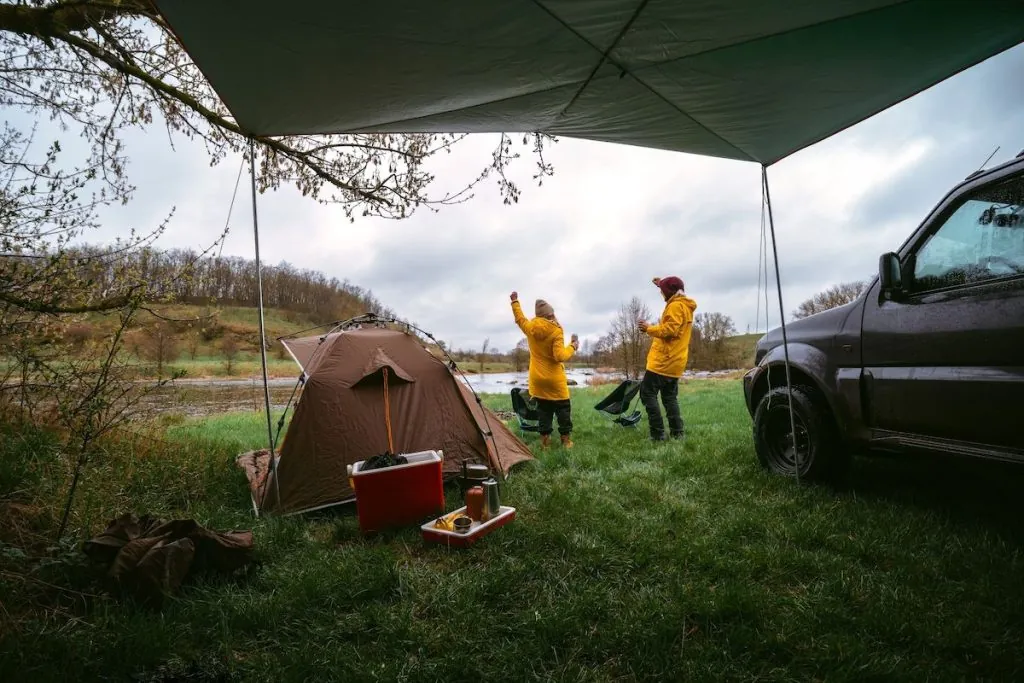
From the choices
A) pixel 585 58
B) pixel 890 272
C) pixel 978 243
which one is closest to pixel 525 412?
pixel 890 272

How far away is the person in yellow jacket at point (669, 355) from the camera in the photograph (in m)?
6.00

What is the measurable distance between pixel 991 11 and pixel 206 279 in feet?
18.1

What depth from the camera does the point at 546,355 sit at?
20.6ft

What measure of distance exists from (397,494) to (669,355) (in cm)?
384

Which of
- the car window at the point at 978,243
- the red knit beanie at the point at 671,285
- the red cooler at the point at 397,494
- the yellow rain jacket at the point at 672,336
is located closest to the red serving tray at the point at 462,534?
the red cooler at the point at 397,494

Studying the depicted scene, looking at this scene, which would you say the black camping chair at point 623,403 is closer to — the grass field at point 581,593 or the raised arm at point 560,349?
the raised arm at point 560,349

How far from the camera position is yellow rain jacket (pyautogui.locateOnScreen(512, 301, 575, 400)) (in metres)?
6.17

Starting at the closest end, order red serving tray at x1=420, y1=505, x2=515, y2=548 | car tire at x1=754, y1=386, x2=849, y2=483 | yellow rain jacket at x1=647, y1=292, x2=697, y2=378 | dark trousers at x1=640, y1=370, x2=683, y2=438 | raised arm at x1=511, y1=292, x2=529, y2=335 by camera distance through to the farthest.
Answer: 1. red serving tray at x1=420, y1=505, x2=515, y2=548
2. car tire at x1=754, y1=386, x2=849, y2=483
3. yellow rain jacket at x1=647, y1=292, x2=697, y2=378
4. dark trousers at x1=640, y1=370, x2=683, y2=438
5. raised arm at x1=511, y1=292, x2=529, y2=335

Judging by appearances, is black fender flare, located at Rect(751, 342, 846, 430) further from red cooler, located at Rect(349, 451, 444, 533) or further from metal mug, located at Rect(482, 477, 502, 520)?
red cooler, located at Rect(349, 451, 444, 533)

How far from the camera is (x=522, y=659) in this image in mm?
2096

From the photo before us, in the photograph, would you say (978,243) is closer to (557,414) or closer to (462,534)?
(462,534)

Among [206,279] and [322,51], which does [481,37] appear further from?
[206,279]

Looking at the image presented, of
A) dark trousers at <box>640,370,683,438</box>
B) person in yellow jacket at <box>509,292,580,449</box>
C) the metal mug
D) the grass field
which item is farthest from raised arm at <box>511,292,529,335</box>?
the metal mug

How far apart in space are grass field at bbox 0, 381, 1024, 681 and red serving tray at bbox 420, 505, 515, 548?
89 mm
